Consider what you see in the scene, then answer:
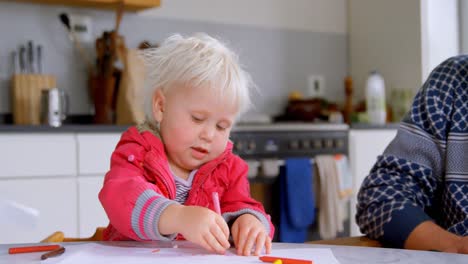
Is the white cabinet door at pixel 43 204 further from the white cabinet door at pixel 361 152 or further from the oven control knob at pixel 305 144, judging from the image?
the white cabinet door at pixel 361 152

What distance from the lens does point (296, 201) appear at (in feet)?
10.3

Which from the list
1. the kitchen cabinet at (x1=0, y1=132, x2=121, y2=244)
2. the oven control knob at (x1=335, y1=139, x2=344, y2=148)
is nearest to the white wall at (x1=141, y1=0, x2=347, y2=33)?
the oven control knob at (x1=335, y1=139, x2=344, y2=148)

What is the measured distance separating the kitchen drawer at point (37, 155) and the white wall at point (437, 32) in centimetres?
220

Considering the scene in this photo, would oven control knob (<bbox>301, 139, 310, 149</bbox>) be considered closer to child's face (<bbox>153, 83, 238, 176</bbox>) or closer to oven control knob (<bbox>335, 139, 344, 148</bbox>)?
oven control knob (<bbox>335, 139, 344, 148</bbox>)

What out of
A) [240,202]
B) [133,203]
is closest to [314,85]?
[240,202]

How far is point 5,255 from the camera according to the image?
0.87 meters

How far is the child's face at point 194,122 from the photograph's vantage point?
40.6 inches

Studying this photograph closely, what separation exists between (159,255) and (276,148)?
2.46 metres

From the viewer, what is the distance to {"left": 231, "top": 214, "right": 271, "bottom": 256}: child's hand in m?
0.88

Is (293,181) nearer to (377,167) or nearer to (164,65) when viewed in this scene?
(377,167)

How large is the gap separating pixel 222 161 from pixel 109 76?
221 cm

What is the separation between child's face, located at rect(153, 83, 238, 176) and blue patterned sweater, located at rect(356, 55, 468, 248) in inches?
13.4

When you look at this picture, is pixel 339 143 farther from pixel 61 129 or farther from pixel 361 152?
pixel 61 129

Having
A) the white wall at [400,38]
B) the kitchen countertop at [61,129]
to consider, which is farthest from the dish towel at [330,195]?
the kitchen countertop at [61,129]
